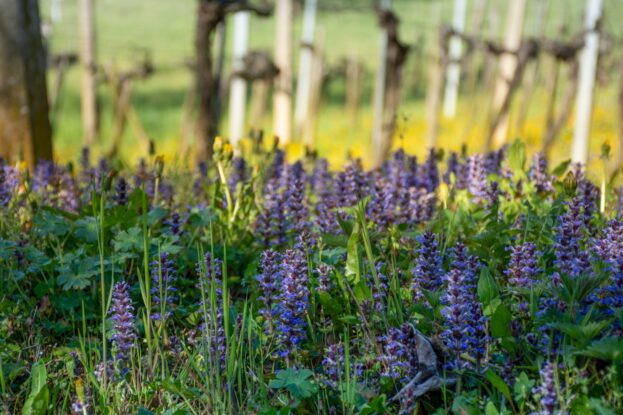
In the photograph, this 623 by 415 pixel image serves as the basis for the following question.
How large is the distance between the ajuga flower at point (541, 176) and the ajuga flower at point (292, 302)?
6.16 feet

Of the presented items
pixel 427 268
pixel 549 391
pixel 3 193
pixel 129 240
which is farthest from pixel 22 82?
pixel 549 391

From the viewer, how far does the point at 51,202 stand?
4.12m

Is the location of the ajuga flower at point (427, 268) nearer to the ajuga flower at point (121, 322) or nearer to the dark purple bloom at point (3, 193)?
the ajuga flower at point (121, 322)

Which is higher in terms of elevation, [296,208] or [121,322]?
[296,208]

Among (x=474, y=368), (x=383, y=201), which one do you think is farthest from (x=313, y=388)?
(x=383, y=201)

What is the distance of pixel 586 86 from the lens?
46.5 feet

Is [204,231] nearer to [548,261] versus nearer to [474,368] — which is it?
[548,261]

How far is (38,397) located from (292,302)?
778 mm

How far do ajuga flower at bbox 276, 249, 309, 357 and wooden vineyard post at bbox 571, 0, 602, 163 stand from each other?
40.1 feet

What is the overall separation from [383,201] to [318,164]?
1.35 metres

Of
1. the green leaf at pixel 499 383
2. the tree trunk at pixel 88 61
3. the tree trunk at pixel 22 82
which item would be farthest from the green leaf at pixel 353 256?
the tree trunk at pixel 88 61

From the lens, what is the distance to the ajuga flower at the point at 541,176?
3848 millimetres

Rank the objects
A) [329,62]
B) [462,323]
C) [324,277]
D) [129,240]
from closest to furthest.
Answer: [462,323] < [324,277] < [129,240] < [329,62]

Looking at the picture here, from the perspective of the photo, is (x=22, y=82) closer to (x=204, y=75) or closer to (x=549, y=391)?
(x=204, y=75)
